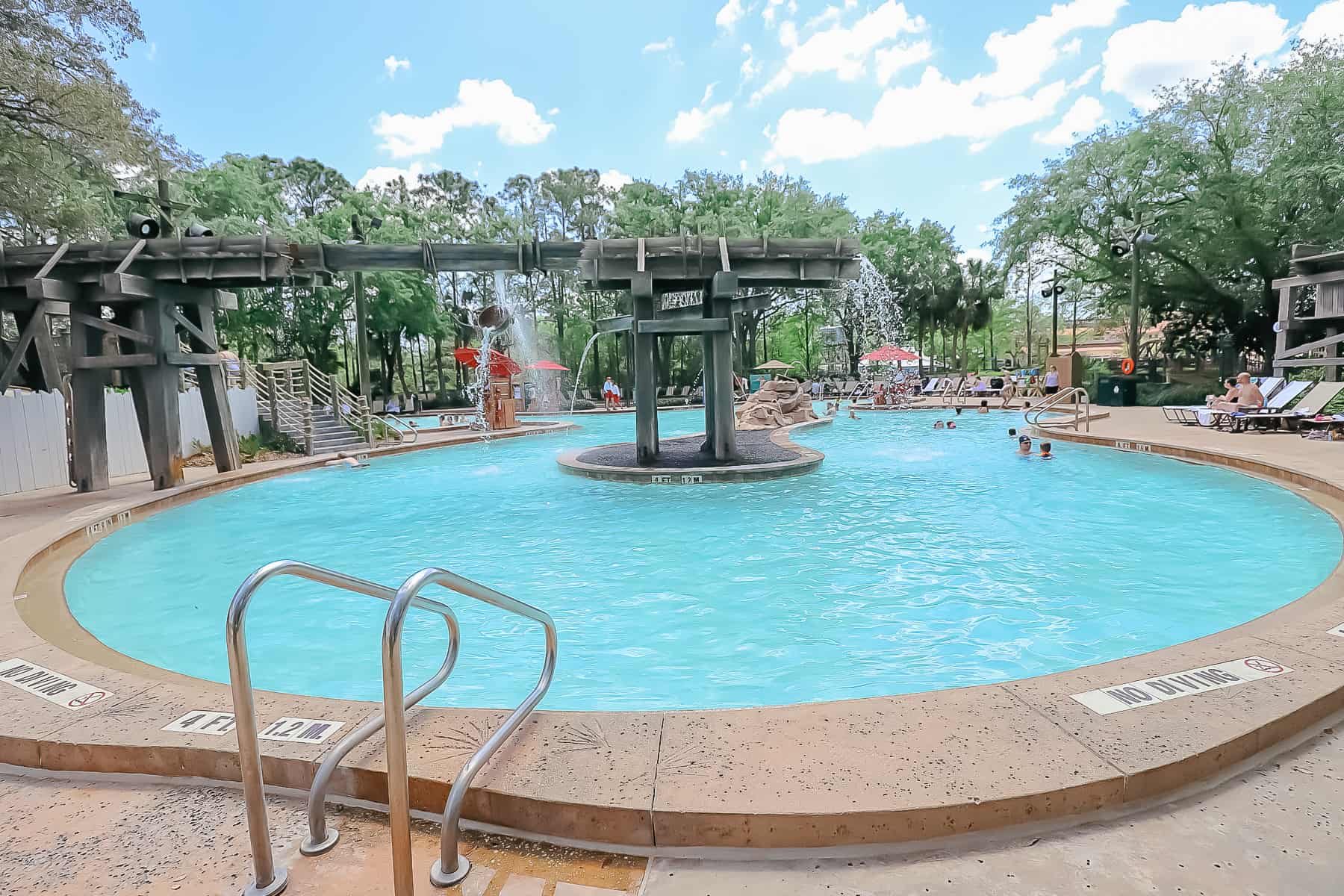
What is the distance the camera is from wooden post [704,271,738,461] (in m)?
13.4

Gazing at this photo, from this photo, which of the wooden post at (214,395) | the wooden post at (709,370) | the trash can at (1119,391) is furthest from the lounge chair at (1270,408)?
the wooden post at (214,395)

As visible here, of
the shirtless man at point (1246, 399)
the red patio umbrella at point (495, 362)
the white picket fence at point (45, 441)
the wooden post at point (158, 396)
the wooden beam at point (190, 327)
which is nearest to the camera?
the white picket fence at point (45, 441)

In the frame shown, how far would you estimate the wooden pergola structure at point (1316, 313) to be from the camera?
17469mm

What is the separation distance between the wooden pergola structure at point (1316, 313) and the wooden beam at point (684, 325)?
15.1 meters

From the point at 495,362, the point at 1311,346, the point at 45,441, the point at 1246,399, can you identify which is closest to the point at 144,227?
the point at 45,441

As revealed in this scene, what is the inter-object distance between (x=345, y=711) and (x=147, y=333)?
12060 mm

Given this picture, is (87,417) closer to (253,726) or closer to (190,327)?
(190,327)

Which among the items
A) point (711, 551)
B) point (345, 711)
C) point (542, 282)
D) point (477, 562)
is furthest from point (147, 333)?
point (542, 282)

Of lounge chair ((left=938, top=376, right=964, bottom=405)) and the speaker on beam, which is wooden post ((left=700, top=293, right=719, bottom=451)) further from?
lounge chair ((left=938, top=376, right=964, bottom=405))

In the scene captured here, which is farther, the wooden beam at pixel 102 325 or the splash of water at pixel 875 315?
the splash of water at pixel 875 315

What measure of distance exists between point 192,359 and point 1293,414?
21.7 metres

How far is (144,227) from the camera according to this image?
11.9 m

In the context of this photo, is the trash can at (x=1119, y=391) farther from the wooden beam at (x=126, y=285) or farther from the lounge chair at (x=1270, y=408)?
the wooden beam at (x=126, y=285)

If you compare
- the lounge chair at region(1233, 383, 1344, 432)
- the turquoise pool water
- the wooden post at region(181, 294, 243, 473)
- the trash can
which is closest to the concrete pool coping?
the turquoise pool water
